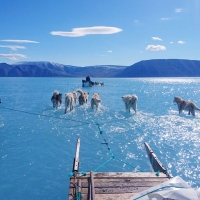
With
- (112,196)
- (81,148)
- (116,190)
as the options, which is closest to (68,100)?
(81,148)

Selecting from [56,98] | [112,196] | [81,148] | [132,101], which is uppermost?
[132,101]

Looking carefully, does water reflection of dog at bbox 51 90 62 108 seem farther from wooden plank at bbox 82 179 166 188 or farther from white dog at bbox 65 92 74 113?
wooden plank at bbox 82 179 166 188

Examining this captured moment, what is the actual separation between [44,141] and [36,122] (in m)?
4.57

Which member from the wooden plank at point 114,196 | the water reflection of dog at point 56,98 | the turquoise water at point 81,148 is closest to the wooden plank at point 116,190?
the wooden plank at point 114,196

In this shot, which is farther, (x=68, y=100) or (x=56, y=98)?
(x=56, y=98)

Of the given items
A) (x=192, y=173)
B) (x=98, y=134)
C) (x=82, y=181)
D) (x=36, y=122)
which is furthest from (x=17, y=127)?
(x=192, y=173)

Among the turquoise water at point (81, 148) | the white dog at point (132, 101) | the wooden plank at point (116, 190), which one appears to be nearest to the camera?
the wooden plank at point (116, 190)

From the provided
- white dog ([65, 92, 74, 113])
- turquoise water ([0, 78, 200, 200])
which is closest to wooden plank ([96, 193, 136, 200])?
turquoise water ([0, 78, 200, 200])

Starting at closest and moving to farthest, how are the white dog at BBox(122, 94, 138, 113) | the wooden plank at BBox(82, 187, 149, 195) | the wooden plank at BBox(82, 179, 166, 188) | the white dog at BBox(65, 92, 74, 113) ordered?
the wooden plank at BBox(82, 187, 149, 195) < the wooden plank at BBox(82, 179, 166, 188) < the white dog at BBox(122, 94, 138, 113) < the white dog at BBox(65, 92, 74, 113)

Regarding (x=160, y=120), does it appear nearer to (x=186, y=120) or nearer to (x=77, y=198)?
(x=186, y=120)

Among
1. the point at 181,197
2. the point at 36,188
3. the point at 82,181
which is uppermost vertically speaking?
the point at 181,197

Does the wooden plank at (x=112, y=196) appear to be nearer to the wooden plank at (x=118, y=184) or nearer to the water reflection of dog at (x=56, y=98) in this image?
the wooden plank at (x=118, y=184)

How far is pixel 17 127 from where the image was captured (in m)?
14.7

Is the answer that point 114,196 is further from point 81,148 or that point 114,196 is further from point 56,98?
point 56,98
